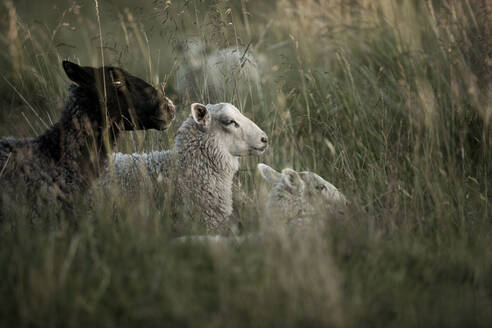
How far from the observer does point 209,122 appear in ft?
13.5

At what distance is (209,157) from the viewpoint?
13.6ft

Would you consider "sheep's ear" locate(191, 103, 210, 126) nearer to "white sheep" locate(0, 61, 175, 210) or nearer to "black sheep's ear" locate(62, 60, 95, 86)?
"white sheep" locate(0, 61, 175, 210)

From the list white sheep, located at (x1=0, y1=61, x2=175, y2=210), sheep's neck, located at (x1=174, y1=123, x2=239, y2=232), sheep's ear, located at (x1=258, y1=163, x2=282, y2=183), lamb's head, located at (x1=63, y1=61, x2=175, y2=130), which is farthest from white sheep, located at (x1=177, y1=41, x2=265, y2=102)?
sheep's ear, located at (x1=258, y1=163, x2=282, y2=183)

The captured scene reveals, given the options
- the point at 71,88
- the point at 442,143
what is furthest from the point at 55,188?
the point at 442,143

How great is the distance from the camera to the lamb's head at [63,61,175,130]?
372cm

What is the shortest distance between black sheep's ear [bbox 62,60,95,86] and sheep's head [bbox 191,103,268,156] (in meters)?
0.93

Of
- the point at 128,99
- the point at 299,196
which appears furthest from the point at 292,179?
the point at 128,99

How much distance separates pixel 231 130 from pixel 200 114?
31cm

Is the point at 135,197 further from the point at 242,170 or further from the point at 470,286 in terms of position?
the point at 470,286

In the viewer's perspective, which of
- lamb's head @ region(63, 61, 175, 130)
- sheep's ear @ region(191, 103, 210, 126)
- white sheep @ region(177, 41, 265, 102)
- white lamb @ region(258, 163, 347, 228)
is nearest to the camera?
white lamb @ region(258, 163, 347, 228)

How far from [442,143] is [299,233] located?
2.27 metres

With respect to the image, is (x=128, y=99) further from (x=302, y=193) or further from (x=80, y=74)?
(x=302, y=193)

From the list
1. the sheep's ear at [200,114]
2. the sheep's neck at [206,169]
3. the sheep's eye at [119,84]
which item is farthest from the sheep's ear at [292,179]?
the sheep's eye at [119,84]

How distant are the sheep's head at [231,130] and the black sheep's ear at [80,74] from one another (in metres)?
0.93
